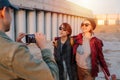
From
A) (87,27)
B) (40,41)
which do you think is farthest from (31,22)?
(40,41)

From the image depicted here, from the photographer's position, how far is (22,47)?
1.45 m

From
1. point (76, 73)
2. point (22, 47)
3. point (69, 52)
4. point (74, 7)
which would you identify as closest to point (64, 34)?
point (69, 52)

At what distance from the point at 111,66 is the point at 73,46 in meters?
5.60

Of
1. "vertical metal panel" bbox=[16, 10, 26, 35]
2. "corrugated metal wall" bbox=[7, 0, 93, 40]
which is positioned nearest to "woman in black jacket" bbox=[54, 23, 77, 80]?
"corrugated metal wall" bbox=[7, 0, 93, 40]

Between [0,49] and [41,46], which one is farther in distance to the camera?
[41,46]

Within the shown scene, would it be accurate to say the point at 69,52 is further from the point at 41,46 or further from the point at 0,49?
the point at 0,49

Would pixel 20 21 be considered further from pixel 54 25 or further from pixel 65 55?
pixel 65 55

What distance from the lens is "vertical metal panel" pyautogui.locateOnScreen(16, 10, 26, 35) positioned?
30.2 ft

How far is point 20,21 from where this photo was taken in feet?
30.5

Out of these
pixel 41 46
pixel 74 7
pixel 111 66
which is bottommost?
pixel 111 66

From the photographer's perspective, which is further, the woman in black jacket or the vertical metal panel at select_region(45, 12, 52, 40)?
the vertical metal panel at select_region(45, 12, 52, 40)

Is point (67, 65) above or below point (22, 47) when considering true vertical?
below

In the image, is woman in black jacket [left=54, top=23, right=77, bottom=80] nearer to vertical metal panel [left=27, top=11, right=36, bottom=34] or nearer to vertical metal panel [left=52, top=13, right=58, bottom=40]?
vertical metal panel [left=27, top=11, right=36, bottom=34]

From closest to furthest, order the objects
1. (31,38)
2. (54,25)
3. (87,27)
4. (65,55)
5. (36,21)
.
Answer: (31,38)
(87,27)
(65,55)
(36,21)
(54,25)
